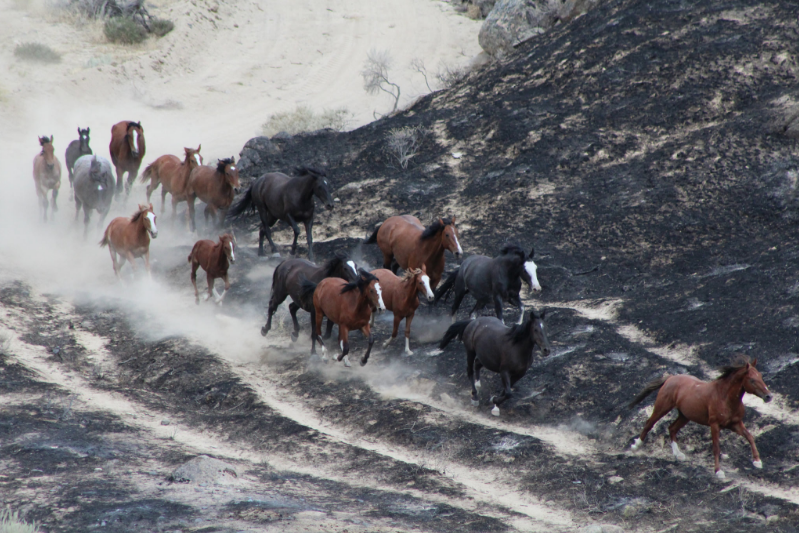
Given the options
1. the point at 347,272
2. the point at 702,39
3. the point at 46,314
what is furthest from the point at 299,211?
the point at 702,39

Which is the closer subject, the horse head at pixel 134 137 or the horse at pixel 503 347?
the horse at pixel 503 347

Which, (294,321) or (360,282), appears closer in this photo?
(360,282)

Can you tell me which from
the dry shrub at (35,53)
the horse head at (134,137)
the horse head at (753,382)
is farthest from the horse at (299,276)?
the dry shrub at (35,53)

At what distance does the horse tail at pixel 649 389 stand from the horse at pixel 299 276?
5.29 metres

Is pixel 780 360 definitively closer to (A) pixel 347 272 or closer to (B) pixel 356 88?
(A) pixel 347 272

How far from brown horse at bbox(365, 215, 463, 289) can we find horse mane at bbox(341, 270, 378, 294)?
1.31 meters

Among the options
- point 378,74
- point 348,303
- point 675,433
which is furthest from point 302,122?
point 675,433

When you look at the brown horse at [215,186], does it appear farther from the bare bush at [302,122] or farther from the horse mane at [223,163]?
the bare bush at [302,122]

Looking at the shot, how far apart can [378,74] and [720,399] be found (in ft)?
78.9

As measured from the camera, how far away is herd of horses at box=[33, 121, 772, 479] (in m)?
8.83

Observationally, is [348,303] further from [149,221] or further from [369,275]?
[149,221]

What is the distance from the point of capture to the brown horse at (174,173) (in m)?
19.2

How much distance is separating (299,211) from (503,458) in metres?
9.00

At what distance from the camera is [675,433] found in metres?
8.99
